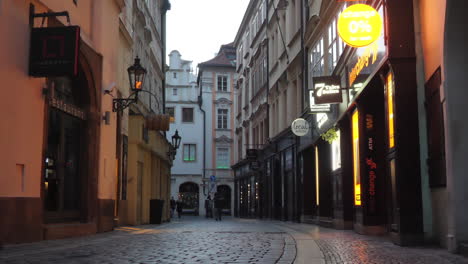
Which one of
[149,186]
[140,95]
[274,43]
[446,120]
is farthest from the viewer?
[274,43]

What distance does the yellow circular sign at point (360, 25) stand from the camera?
42.9ft

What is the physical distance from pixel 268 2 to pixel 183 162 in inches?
1165

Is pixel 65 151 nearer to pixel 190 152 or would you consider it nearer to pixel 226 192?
pixel 190 152

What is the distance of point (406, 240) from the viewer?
1146 centimetres

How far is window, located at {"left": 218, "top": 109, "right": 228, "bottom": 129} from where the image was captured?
65.1m

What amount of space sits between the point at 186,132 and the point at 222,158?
472 cm

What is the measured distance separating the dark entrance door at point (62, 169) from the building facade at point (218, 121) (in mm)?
47769

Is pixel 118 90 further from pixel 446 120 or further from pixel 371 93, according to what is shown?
pixel 446 120

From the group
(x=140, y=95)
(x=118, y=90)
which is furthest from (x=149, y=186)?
(x=118, y=90)

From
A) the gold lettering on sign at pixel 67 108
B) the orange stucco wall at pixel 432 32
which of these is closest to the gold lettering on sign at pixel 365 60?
the orange stucco wall at pixel 432 32

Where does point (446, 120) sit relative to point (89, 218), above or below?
above

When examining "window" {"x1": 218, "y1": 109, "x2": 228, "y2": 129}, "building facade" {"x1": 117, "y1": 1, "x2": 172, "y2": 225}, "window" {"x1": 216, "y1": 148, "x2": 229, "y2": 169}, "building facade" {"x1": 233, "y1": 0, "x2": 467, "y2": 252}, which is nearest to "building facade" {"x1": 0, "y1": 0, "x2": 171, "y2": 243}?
"building facade" {"x1": 117, "y1": 1, "x2": 172, "y2": 225}

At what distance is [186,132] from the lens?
209ft

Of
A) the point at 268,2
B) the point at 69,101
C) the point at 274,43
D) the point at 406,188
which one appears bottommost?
the point at 406,188
